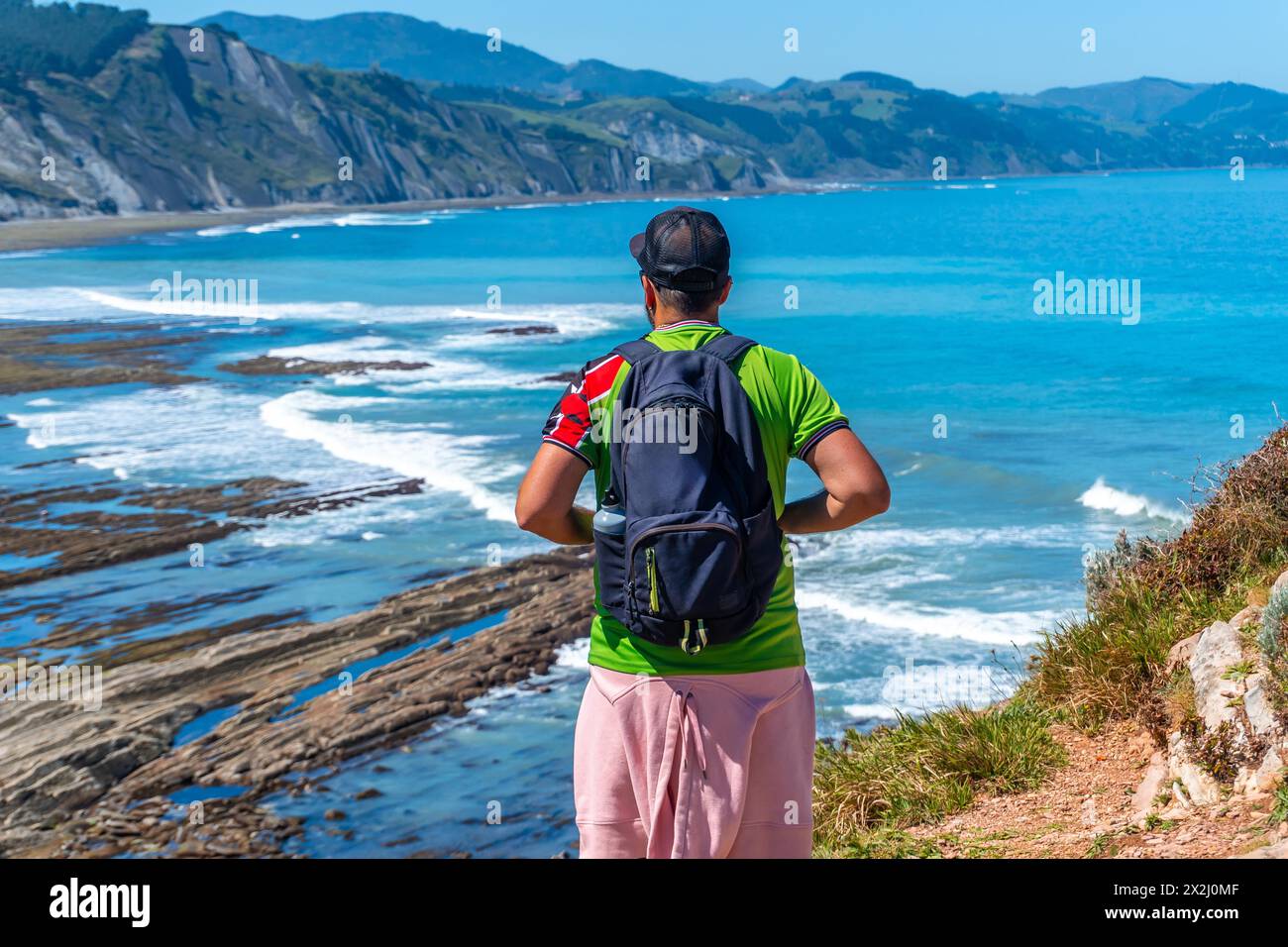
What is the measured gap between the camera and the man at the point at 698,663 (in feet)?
8.74

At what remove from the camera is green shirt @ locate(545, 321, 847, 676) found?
2.65m

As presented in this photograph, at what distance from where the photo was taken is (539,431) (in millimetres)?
25438

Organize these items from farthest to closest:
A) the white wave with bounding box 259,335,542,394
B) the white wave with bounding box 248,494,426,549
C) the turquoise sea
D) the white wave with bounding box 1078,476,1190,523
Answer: the white wave with bounding box 259,335,542,394 < the white wave with bounding box 1078,476,1190,523 < the white wave with bounding box 248,494,426,549 < the turquoise sea

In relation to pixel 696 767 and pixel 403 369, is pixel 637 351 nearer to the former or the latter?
pixel 696 767

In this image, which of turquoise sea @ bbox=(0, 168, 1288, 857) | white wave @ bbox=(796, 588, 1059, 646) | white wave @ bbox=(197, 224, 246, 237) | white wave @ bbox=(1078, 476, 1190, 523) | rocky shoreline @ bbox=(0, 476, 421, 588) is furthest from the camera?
white wave @ bbox=(197, 224, 246, 237)

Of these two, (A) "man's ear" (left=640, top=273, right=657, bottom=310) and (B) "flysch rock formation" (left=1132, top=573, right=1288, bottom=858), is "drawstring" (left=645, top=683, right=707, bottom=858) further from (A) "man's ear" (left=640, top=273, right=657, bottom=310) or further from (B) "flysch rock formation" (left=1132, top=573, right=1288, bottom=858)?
(B) "flysch rock formation" (left=1132, top=573, right=1288, bottom=858)

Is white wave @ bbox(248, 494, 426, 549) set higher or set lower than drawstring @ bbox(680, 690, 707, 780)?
lower

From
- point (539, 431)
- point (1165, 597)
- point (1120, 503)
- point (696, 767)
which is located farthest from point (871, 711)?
point (539, 431)

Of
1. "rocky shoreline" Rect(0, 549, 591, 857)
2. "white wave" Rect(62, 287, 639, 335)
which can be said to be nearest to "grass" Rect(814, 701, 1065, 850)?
"rocky shoreline" Rect(0, 549, 591, 857)

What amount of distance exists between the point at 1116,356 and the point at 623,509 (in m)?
38.5

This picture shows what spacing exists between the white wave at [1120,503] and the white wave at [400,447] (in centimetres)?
892

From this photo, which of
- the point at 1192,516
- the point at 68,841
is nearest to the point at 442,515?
the point at 68,841

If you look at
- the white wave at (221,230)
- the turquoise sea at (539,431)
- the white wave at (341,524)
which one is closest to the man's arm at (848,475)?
the turquoise sea at (539,431)

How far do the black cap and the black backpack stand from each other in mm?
186
